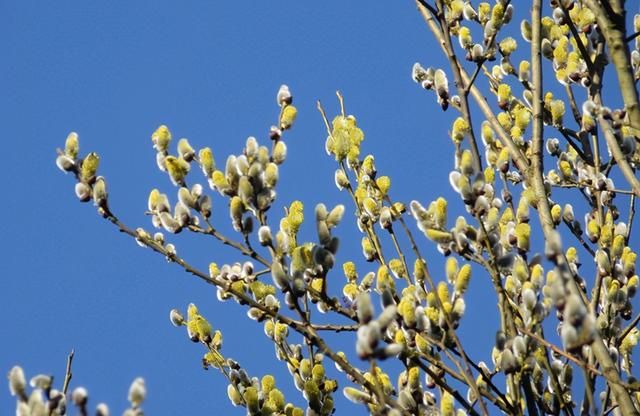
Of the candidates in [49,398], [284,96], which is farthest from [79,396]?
[284,96]

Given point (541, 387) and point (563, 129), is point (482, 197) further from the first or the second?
point (563, 129)

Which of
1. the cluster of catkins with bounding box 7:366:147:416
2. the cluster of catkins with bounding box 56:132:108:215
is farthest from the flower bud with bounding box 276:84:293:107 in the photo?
the cluster of catkins with bounding box 7:366:147:416

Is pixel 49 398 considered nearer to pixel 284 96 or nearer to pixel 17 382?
pixel 17 382

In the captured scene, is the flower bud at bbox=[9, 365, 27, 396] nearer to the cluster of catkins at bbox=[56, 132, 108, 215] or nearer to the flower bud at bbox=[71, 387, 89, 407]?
the flower bud at bbox=[71, 387, 89, 407]

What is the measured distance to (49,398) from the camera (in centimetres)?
182

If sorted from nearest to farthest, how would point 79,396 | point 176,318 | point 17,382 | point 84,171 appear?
1. point 79,396
2. point 17,382
3. point 84,171
4. point 176,318

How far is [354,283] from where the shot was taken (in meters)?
2.85

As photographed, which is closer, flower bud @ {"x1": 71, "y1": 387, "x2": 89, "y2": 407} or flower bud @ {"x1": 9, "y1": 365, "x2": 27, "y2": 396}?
flower bud @ {"x1": 71, "y1": 387, "x2": 89, "y2": 407}

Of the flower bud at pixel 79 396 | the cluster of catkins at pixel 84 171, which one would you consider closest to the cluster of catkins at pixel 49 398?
the flower bud at pixel 79 396

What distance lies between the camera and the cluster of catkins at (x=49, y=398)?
1.67m

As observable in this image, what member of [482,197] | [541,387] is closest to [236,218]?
[482,197]

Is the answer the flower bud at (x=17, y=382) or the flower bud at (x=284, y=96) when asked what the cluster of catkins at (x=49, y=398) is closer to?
the flower bud at (x=17, y=382)

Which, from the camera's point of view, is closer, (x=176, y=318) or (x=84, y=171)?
(x=84, y=171)

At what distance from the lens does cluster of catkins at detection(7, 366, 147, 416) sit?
167cm
